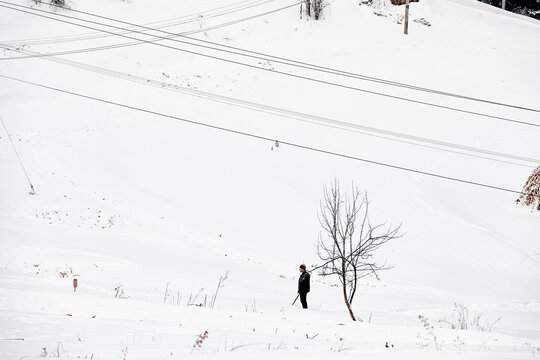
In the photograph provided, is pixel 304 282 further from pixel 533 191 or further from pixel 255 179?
pixel 533 191

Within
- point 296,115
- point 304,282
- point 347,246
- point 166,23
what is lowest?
point 304,282

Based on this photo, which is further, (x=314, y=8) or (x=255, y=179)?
(x=314, y=8)

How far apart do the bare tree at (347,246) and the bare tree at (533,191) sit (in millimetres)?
7236

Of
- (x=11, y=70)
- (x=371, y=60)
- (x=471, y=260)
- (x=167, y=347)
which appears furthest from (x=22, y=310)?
(x=371, y=60)

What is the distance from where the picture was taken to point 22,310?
830cm

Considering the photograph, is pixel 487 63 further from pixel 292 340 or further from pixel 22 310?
pixel 22 310

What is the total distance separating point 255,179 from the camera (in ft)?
74.7

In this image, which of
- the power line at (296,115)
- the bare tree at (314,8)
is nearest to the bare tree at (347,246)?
the power line at (296,115)

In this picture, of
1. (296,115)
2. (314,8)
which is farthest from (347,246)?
(314,8)

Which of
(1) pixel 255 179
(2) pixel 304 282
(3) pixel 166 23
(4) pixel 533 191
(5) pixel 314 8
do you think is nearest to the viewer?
(2) pixel 304 282

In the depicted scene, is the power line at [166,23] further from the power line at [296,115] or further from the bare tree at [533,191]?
the bare tree at [533,191]

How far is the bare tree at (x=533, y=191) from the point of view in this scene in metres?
21.0

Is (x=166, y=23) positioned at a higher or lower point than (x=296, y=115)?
higher

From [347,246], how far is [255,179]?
5898mm
